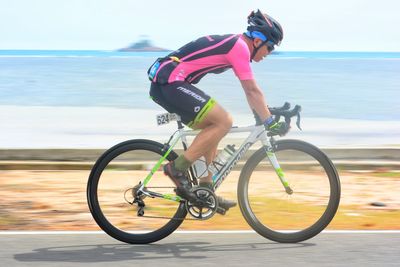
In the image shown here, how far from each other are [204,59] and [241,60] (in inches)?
11.2

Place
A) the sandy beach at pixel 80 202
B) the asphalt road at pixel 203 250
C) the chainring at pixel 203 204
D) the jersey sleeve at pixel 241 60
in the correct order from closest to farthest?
the asphalt road at pixel 203 250
the jersey sleeve at pixel 241 60
the chainring at pixel 203 204
the sandy beach at pixel 80 202

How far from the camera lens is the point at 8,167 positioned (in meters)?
10.8

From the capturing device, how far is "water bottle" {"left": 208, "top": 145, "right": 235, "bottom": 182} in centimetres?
658

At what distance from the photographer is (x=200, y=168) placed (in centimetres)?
659

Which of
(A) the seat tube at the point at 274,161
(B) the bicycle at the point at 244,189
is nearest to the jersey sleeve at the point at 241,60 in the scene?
(B) the bicycle at the point at 244,189

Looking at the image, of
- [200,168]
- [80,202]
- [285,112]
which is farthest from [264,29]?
[80,202]

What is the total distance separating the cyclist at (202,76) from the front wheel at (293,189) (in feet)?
1.03

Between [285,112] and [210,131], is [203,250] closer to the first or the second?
[210,131]

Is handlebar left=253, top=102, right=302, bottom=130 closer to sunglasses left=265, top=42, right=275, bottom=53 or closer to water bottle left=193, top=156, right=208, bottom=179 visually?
sunglasses left=265, top=42, right=275, bottom=53

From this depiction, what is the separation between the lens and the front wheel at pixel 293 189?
21.6 feet

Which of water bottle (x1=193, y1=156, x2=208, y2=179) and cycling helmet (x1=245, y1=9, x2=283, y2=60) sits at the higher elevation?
cycling helmet (x1=245, y1=9, x2=283, y2=60)

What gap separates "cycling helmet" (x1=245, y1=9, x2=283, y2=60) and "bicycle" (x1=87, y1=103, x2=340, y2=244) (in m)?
0.51

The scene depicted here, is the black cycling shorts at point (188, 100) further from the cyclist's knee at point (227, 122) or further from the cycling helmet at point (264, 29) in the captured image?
the cycling helmet at point (264, 29)

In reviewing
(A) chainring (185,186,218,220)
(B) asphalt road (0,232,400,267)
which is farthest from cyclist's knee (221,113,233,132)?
(B) asphalt road (0,232,400,267)
